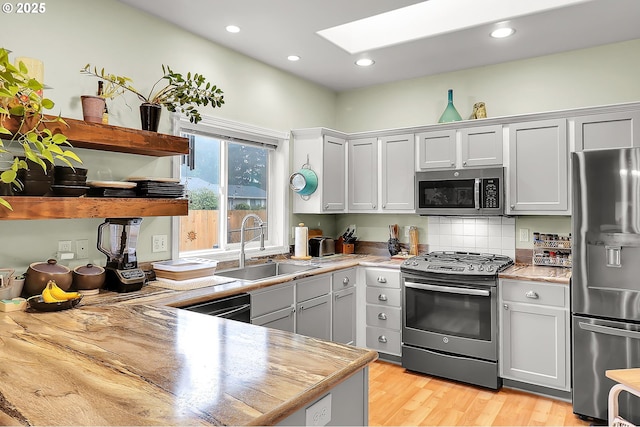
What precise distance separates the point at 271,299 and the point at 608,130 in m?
2.71

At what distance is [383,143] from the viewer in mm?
4148

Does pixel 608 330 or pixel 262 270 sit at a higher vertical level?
pixel 262 270

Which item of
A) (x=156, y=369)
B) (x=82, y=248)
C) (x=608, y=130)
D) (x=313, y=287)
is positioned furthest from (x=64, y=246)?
A: (x=608, y=130)

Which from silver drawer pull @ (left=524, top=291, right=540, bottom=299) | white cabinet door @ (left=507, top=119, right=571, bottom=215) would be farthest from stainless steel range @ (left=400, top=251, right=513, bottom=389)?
white cabinet door @ (left=507, top=119, right=571, bottom=215)

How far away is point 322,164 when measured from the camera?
4043 millimetres

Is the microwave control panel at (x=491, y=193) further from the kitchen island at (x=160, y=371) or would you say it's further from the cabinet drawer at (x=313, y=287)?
the kitchen island at (x=160, y=371)

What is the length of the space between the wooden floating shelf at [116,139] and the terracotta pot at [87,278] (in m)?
0.69

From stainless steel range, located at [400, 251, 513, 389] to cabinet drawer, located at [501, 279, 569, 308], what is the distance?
3.6 inches

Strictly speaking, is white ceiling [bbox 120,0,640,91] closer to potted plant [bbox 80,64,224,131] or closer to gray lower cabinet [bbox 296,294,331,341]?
potted plant [bbox 80,64,224,131]

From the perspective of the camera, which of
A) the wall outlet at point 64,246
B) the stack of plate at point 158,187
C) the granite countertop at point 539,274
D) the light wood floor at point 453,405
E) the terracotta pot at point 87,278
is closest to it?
the terracotta pot at point 87,278

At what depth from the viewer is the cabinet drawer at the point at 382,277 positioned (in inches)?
147

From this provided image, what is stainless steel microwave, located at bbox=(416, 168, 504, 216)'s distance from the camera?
11.5 ft

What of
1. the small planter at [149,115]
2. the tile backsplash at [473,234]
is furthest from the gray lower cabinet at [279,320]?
the tile backsplash at [473,234]

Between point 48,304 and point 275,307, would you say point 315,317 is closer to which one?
point 275,307
